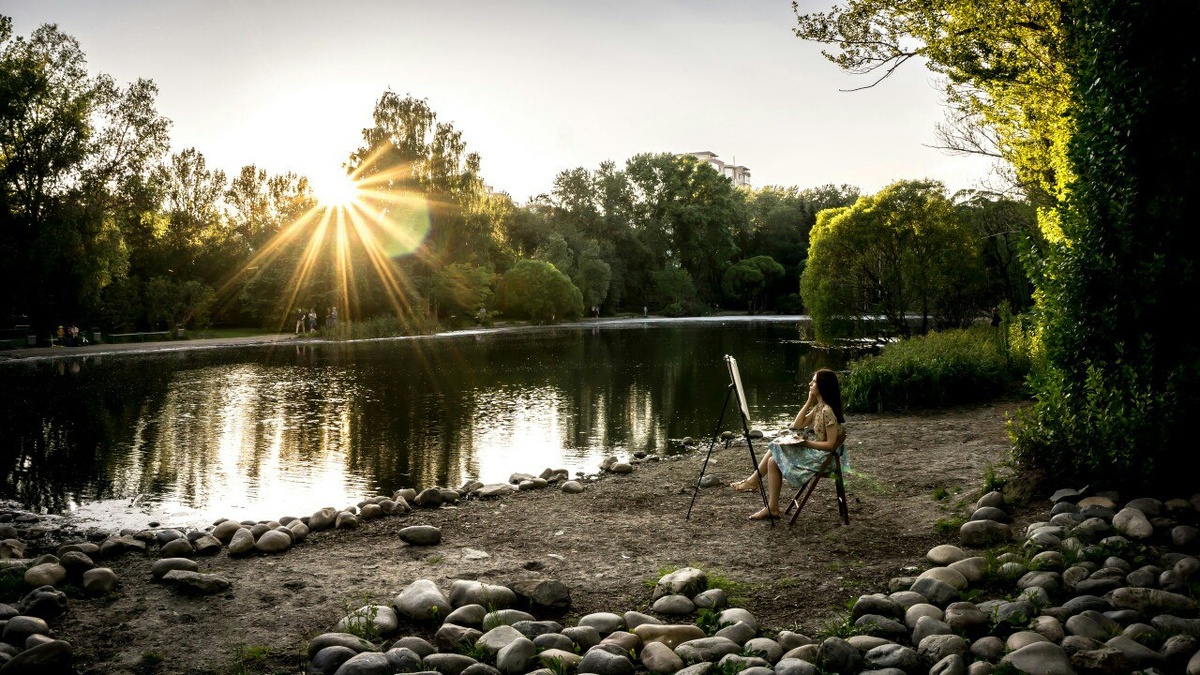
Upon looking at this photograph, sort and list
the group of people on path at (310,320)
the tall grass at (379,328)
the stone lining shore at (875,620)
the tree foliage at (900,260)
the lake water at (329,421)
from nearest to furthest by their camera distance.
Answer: the stone lining shore at (875,620) < the lake water at (329,421) < the tree foliage at (900,260) < the tall grass at (379,328) < the group of people on path at (310,320)

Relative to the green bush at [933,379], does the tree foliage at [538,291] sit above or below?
above

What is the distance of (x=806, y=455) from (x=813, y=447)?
187 mm

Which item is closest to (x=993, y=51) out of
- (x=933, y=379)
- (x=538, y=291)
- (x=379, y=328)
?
(x=933, y=379)

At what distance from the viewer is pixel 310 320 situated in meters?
46.0

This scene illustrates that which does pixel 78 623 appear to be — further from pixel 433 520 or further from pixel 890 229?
pixel 890 229

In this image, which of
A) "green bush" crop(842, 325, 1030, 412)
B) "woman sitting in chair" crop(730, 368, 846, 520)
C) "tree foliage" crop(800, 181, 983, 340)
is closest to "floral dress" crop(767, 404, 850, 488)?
"woman sitting in chair" crop(730, 368, 846, 520)

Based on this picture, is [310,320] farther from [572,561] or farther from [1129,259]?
[1129,259]

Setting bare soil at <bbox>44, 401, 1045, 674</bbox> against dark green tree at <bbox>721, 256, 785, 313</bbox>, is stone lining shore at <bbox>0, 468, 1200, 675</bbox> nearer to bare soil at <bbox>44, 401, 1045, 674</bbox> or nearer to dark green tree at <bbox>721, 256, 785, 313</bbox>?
bare soil at <bbox>44, 401, 1045, 674</bbox>

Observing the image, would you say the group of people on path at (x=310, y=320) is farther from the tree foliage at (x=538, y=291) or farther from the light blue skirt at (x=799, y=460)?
the light blue skirt at (x=799, y=460)

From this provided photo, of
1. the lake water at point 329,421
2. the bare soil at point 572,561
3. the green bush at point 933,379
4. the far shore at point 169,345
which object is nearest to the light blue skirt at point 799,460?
the bare soil at point 572,561

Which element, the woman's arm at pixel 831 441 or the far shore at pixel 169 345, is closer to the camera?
the woman's arm at pixel 831 441

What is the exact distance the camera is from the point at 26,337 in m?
37.7

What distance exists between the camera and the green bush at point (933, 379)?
14.0 meters

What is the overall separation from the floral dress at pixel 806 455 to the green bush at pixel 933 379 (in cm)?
747
